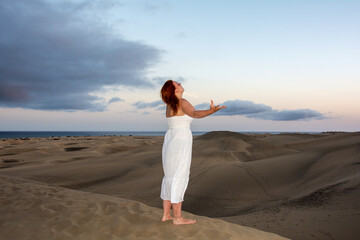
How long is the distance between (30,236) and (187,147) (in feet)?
9.33

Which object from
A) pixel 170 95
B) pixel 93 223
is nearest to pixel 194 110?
pixel 170 95

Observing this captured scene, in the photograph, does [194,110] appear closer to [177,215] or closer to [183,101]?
[183,101]

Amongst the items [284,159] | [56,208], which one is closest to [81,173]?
[56,208]

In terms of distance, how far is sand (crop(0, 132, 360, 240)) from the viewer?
4.34m

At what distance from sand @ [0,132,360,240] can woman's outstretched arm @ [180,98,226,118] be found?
1.78 meters

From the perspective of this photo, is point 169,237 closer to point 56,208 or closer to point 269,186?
point 56,208

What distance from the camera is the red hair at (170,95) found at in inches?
168

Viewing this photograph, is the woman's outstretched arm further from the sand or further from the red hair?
the sand

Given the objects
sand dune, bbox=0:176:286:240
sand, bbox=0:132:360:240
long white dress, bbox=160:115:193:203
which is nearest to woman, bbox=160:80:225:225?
long white dress, bbox=160:115:193:203

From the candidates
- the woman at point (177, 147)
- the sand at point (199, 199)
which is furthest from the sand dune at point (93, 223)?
the woman at point (177, 147)

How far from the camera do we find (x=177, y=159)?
409cm

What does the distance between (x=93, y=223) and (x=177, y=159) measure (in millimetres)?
1860

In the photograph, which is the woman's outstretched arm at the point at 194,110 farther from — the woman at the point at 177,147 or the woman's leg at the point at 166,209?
the woman's leg at the point at 166,209

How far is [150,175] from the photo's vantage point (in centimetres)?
1192
